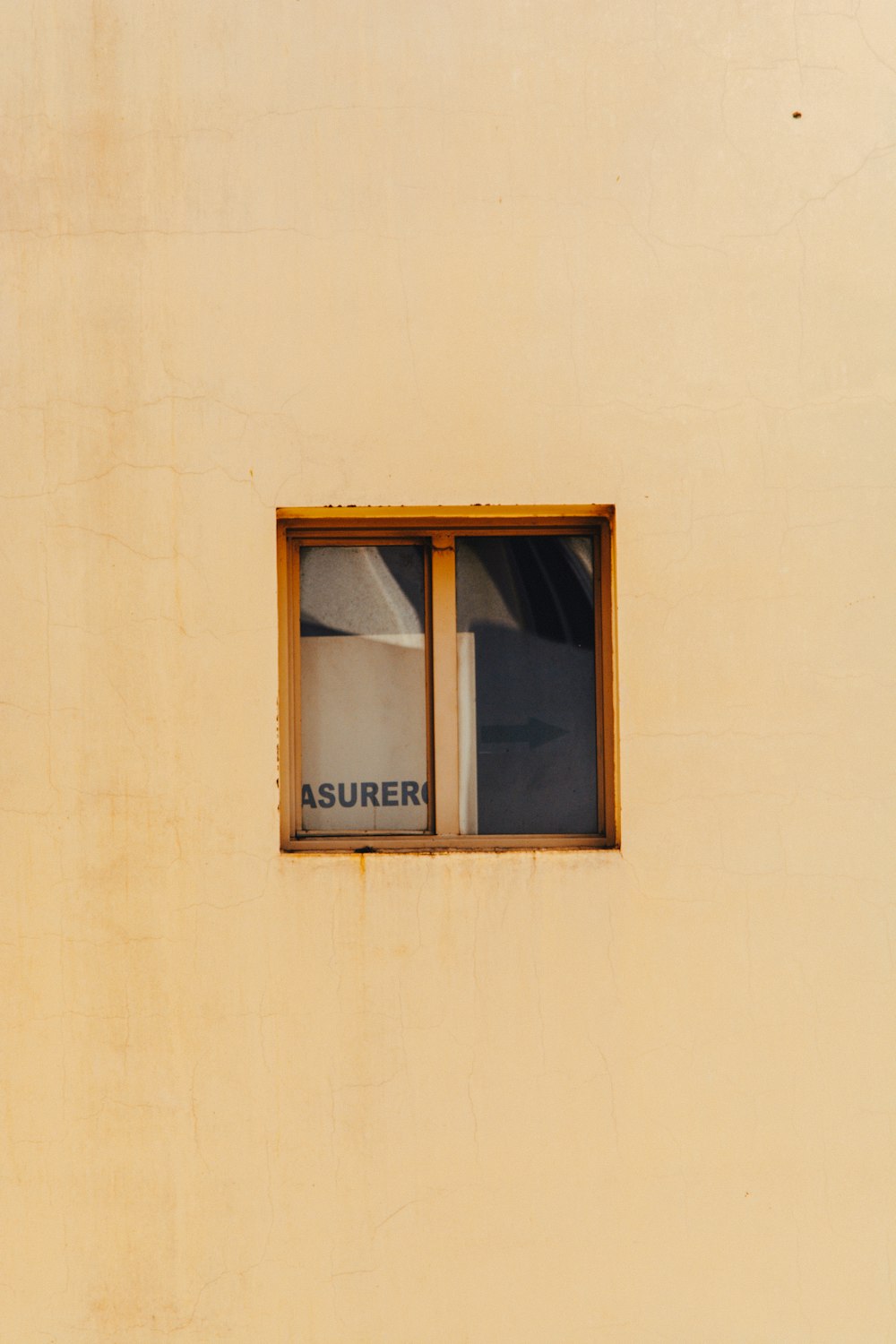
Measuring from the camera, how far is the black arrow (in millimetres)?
2852

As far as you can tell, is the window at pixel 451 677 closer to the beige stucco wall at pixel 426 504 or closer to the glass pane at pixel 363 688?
the glass pane at pixel 363 688

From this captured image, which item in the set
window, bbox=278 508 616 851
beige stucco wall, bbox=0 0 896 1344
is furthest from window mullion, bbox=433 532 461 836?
beige stucco wall, bbox=0 0 896 1344

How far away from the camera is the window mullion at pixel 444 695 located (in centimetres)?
282

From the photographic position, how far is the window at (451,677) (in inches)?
111

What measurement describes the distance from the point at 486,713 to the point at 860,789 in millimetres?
1086

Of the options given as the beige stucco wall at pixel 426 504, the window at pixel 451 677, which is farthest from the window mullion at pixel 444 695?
the beige stucco wall at pixel 426 504

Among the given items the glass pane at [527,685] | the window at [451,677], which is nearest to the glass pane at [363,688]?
the window at [451,677]

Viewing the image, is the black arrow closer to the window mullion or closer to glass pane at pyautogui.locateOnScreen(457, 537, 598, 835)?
glass pane at pyautogui.locateOnScreen(457, 537, 598, 835)

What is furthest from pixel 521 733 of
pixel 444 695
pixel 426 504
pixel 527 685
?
pixel 426 504

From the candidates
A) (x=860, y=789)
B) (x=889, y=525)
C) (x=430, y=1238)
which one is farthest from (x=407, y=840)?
(x=889, y=525)

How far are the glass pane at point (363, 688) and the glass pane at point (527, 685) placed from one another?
14cm

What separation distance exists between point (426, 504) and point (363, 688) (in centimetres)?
59

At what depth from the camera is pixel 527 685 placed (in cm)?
286

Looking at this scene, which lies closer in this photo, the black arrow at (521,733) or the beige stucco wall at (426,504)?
the beige stucco wall at (426,504)
